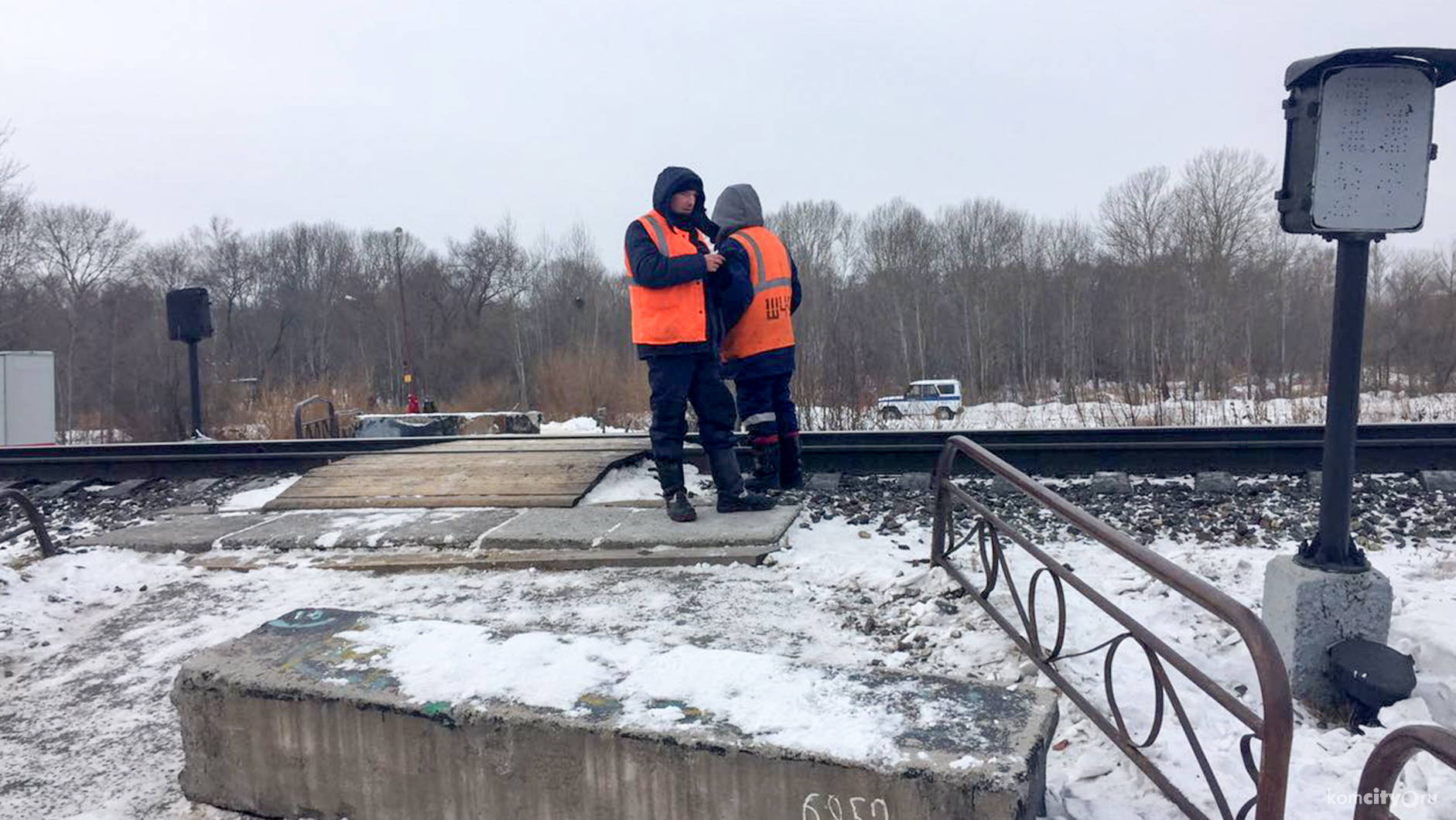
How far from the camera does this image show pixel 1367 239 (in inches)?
123

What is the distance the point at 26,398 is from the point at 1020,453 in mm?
20313

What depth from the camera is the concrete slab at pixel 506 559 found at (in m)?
4.92

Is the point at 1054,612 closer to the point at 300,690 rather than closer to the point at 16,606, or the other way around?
the point at 300,690

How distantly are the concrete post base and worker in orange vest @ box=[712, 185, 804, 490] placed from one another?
10.7 ft

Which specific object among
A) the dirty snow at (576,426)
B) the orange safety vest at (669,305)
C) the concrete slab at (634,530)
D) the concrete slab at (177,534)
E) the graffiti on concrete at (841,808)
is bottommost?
the dirty snow at (576,426)

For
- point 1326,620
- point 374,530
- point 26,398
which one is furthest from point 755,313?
point 26,398

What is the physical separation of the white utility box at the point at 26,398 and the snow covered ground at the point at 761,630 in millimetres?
16181

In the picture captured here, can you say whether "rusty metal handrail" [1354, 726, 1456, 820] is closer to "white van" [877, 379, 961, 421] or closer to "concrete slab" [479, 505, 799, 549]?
"concrete slab" [479, 505, 799, 549]

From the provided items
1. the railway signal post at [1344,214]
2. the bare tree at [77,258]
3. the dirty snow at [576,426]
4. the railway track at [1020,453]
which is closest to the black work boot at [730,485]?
the railway track at [1020,453]

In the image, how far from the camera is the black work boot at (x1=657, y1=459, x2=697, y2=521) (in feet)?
18.0

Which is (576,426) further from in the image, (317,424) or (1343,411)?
(1343,411)

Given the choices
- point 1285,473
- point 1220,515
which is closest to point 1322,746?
point 1220,515

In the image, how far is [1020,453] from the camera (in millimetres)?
6961

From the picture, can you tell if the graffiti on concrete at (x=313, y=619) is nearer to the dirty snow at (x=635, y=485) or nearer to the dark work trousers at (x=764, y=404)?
the dirty snow at (x=635, y=485)
